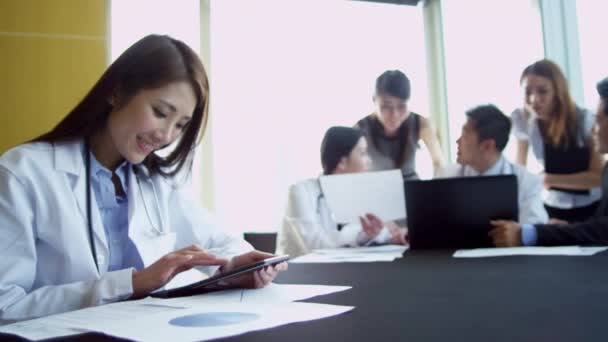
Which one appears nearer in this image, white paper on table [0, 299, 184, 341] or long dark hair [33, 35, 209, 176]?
white paper on table [0, 299, 184, 341]

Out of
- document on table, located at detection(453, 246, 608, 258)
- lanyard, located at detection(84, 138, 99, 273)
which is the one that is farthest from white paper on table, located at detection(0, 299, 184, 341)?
document on table, located at detection(453, 246, 608, 258)

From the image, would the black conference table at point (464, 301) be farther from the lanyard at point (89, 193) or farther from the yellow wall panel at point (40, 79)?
the yellow wall panel at point (40, 79)

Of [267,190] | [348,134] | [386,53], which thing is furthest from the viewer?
[386,53]

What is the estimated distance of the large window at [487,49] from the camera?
3262 millimetres

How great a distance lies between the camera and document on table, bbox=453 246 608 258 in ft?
4.88

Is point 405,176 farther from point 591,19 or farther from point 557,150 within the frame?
point 591,19

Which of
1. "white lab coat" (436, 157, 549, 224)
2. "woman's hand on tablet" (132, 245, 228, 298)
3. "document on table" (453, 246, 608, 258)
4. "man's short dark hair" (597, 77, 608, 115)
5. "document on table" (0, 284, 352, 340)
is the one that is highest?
"man's short dark hair" (597, 77, 608, 115)

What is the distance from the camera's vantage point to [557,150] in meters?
2.36

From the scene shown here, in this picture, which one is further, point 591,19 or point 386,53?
point 386,53

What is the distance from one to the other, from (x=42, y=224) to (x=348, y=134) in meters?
1.67

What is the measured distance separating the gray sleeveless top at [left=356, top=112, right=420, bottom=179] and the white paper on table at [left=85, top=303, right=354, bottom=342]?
83.5 inches

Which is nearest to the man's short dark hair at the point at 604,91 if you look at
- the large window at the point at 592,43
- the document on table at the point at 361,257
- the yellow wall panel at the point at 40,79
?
the large window at the point at 592,43

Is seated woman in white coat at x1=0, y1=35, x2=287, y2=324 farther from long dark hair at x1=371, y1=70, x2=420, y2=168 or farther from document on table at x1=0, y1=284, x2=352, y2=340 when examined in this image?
long dark hair at x1=371, y1=70, x2=420, y2=168

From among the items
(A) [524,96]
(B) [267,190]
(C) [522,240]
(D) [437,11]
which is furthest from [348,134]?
(D) [437,11]
